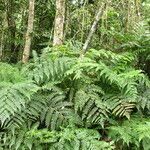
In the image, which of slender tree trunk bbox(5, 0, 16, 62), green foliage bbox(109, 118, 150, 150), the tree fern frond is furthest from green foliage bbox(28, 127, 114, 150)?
slender tree trunk bbox(5, 0, 16, 62)

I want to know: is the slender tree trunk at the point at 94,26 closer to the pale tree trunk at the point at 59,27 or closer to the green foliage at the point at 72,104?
the green foliage at the point at 72,104

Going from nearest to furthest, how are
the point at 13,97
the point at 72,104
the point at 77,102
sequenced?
the point at 13,97 < the point at 77,102 < the point at 72,104

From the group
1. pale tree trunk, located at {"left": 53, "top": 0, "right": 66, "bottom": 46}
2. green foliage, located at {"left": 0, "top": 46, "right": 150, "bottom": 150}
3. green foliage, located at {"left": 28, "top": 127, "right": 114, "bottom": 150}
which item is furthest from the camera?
pale tree trunk, located at {"left": 53, "top": 0, "right": 66, "bottom": 46}

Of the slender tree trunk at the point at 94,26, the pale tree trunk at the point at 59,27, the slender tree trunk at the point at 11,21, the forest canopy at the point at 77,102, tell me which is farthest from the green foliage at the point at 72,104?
the slender tree trunk at the point at 11,21

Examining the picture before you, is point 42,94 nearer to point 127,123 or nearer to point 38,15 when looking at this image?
point 127,123

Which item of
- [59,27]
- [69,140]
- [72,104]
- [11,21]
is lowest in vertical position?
[69,140]

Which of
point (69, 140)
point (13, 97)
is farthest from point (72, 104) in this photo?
point (13, 97)

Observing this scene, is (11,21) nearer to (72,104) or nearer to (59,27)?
(59,27)

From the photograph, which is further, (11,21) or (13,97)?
(11,21)

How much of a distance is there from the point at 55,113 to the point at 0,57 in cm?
574

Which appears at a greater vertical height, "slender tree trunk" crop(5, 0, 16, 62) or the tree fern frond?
"slender tree trunk" crop(5, 0, 16, 62)

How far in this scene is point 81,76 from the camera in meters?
5.37

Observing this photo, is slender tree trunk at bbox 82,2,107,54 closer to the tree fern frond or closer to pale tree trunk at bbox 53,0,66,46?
pale tree trunk at bbox 53,0,66,46

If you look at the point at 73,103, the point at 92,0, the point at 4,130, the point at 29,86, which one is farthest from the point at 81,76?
the point at 92,0
